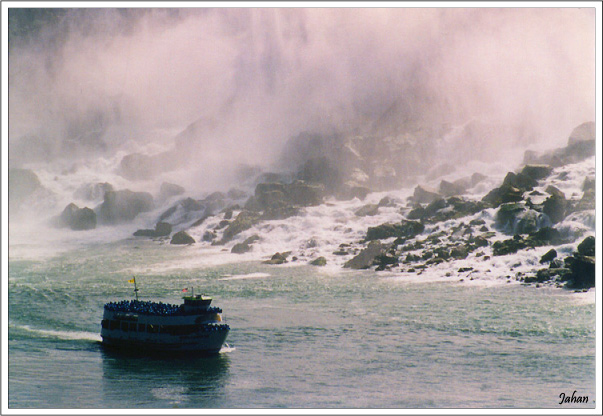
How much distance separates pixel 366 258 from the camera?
25.5 m

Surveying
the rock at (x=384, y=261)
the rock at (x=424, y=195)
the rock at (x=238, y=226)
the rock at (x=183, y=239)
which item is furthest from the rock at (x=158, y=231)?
the rock at (x=424, y=195)

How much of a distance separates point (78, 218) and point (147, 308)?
27.8ft

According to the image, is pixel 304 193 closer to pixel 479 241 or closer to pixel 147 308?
pixel 479 241

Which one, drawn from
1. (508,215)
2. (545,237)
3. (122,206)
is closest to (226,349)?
(122,206)

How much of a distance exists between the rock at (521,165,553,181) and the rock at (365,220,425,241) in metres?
5.36

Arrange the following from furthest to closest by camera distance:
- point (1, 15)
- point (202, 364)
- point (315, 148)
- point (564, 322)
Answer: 1. point (315, 148)
2. point (1, 15)
3. point (564, 322)
4. point (202, 364)

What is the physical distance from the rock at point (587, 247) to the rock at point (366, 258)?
23.6ft

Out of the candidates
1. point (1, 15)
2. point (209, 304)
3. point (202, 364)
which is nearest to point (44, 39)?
point (1, 15)

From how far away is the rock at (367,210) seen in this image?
27.4 meters

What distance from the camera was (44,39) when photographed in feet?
89.9

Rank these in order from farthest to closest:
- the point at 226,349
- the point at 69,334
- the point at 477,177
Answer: the point at 477,177, the point at 69,334, the point at 226,349

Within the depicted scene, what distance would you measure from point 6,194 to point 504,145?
2137 cm

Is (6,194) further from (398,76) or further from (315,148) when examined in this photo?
(398,76)

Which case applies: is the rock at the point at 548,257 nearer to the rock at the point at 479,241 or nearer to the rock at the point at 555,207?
the rock at the point at 555,207
